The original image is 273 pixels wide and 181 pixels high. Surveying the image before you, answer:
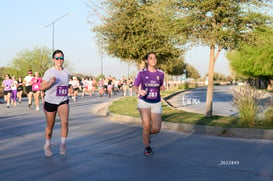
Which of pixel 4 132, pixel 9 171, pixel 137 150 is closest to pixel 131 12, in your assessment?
pixel 4 132

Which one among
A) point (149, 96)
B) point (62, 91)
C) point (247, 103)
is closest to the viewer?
point (62, 91)

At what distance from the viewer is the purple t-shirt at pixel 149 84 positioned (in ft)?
26.3

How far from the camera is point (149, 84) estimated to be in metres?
8.02

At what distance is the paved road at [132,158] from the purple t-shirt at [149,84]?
99 cm

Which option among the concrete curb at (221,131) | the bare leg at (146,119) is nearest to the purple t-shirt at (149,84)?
the bare leg at (146,119)

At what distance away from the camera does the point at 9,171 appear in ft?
21.6

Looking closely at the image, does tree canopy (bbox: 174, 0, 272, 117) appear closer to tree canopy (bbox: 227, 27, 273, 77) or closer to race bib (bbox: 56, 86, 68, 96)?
race bib (bbox: 56, 86, 68, 96)

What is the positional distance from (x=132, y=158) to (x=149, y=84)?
1.28m

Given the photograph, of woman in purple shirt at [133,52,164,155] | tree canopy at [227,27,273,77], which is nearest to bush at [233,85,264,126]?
woman in purple shirt at [133,52,164,155]

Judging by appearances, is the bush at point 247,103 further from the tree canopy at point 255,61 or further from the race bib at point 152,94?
the tree canopy at point 255,61

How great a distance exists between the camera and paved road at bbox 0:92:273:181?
634 cm

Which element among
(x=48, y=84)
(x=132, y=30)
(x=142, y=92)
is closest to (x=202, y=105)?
(x=132, y=30)

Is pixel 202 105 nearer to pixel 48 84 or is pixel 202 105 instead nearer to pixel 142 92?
pixel 142 92

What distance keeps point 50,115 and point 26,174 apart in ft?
5.64
